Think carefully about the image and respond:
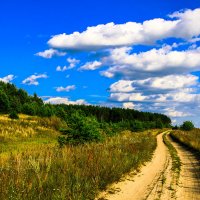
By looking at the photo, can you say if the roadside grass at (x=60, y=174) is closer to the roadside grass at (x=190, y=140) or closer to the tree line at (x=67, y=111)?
the tree line at (x=67, y=111)

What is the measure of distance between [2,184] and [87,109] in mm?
151919

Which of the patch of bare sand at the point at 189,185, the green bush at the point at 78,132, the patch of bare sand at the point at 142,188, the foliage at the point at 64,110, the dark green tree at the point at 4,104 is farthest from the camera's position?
the foliage at the point at 64,110

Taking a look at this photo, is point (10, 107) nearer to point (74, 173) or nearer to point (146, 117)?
point (74, 173)

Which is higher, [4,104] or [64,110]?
[64,110]

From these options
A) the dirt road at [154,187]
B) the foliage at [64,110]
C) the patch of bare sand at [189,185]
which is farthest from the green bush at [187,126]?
the dirt road at [154,187]

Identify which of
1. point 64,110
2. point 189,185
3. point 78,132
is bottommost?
point 189,185

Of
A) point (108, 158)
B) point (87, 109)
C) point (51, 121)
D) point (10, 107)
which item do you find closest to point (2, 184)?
point (108, 158)

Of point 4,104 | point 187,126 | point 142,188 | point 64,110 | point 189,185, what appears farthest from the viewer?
point 64,110

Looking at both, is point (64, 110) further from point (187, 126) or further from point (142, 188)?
point (142, 188)

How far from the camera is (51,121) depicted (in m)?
62.8

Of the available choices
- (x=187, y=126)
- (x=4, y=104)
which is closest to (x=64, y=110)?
(x=187, y=126)

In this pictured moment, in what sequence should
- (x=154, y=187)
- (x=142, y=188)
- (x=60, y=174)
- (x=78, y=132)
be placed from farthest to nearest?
(x=78, y=132), (x=154, y=187), (x=142, y=188), (x=60, y=174)

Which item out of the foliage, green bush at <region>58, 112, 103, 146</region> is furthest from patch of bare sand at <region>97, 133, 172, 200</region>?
the foliage

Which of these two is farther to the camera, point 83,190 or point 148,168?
point 148,168
